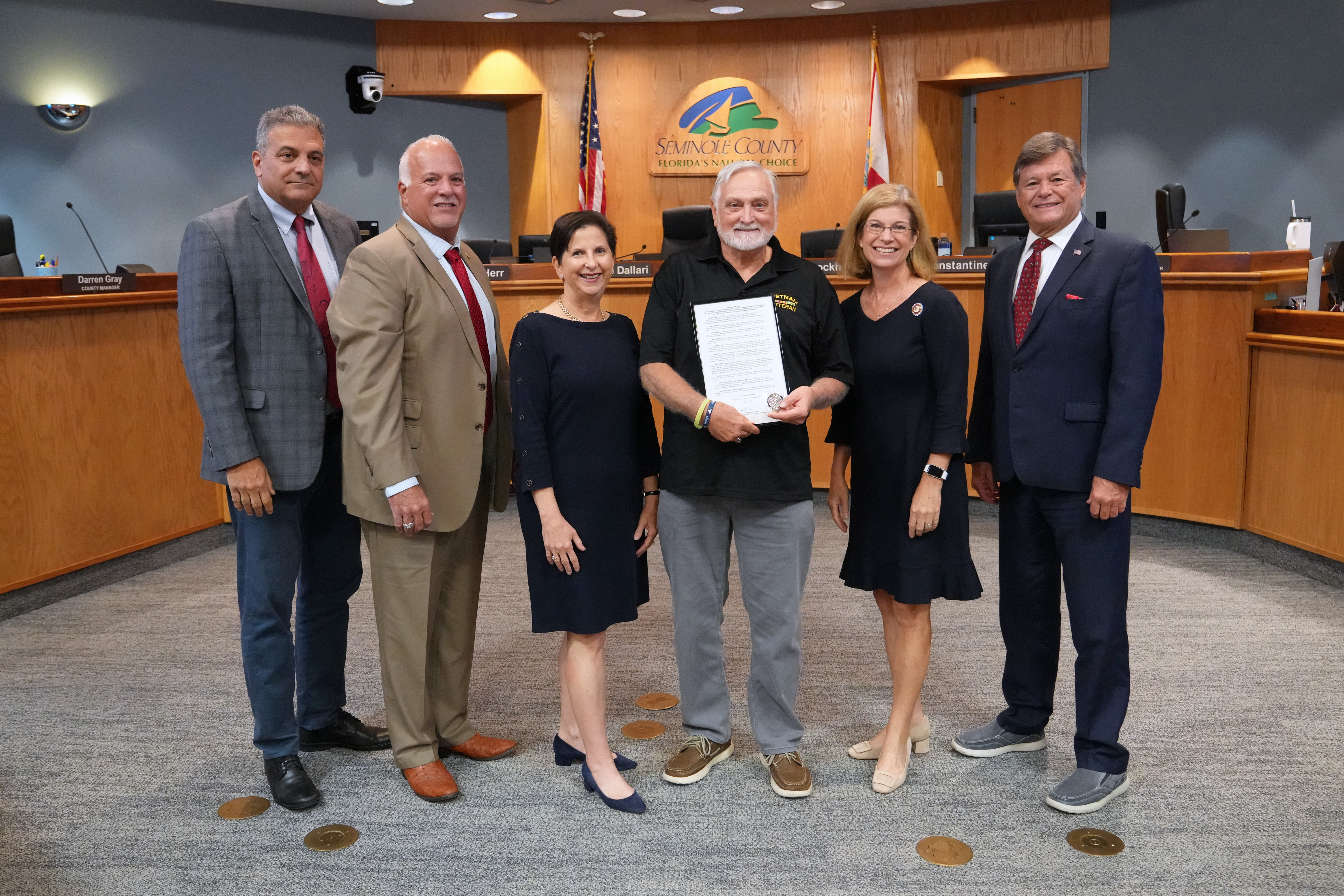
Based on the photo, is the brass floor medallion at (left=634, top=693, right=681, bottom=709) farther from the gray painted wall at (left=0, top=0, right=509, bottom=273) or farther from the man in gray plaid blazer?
the gray painted wall at (left=0, top=0, right=509, bottom=273)

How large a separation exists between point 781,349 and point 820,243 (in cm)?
423

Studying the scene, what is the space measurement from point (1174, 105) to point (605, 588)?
790cm

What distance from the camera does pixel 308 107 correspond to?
9031 mm

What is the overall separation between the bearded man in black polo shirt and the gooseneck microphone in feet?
21.3

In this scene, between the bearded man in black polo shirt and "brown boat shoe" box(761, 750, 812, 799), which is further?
"brown boat shoe" box(761, 750, 812, 799)

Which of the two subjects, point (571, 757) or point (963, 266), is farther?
point (963, 266)

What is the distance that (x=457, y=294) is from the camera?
2.39 metres

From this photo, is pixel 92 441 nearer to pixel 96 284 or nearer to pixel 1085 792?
pixel 96 284

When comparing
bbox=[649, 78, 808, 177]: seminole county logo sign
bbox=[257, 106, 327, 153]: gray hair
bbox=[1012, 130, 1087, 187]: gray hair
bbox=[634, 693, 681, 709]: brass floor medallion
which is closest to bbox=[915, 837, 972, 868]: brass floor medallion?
bbox=[634, 693, 681, 709]: brass floor medallion

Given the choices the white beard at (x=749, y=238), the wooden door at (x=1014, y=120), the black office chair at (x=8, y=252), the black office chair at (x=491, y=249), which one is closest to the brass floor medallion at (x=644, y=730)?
the white beard at (x=749, y=238)

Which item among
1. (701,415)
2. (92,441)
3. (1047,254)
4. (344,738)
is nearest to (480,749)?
(344,738)

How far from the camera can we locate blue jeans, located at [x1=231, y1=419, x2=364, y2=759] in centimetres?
244

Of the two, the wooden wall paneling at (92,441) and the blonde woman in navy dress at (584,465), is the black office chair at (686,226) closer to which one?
the wooden wall paneling at (92,441)

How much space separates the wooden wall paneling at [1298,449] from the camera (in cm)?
388
